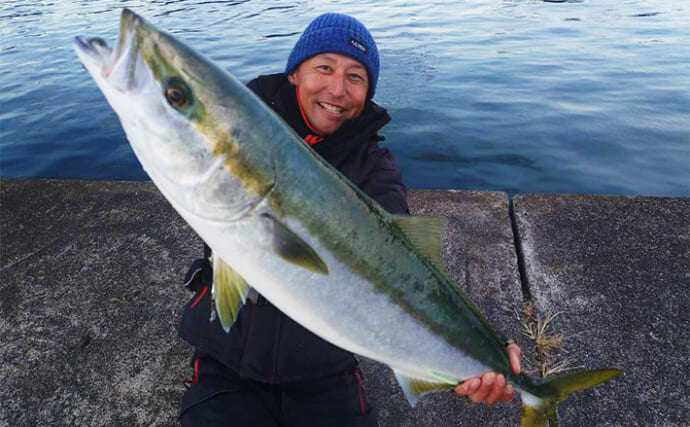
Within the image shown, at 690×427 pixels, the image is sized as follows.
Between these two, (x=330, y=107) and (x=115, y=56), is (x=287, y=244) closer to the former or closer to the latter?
(x=115, y=56)

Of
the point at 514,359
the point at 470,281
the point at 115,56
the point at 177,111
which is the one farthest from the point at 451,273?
the point at 115,56

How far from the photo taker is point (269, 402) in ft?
8.51

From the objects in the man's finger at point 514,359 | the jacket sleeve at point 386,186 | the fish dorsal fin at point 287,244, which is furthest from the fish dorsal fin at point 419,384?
the jacket sleeve at point 386,186

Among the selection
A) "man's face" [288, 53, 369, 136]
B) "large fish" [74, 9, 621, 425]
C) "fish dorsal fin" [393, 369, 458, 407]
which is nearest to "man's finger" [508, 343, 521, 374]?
"large fish" [74, 9, 621, 425]

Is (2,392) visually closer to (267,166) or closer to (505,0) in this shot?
(267,166)

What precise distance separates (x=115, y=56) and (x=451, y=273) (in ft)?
9.67

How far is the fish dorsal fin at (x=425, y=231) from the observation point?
2.04 meters

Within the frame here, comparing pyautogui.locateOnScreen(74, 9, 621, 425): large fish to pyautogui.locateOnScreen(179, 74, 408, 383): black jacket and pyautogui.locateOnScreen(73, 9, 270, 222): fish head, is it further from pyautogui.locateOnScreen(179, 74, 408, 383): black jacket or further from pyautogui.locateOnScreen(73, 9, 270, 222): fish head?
pyautogui.locateOnScreen(179, 74, 408, 383): black jacket

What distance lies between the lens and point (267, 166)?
1.70 meters

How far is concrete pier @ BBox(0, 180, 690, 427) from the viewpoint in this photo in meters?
2.80

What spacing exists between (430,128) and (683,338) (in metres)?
6.46

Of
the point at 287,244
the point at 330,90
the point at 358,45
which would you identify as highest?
the point at 358,45

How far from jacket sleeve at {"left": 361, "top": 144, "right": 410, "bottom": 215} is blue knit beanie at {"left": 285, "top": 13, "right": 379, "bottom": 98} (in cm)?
54

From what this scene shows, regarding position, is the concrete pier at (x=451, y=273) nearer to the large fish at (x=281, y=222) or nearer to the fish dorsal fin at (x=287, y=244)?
the large fish at (x=281, y=222)
